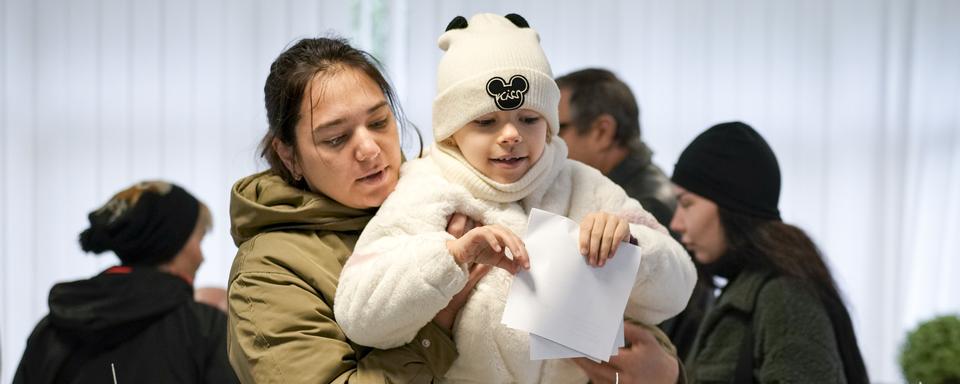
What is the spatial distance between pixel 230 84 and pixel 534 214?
3.54 m

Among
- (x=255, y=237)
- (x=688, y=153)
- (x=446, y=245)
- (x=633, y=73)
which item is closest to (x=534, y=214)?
(x=446, y=245)

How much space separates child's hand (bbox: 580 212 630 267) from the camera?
1373 mm

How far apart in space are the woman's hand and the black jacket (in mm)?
1044

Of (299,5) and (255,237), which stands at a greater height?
(299,5)

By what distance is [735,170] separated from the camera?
7.02 ft

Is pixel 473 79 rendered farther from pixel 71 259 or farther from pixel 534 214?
pixel 71 259

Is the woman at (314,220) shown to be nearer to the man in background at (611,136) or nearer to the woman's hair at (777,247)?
the woman's hair at (777,247)

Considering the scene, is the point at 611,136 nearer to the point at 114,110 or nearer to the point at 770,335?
the point at 770,335

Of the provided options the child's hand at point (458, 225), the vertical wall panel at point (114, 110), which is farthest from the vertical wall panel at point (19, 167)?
the child's hand at point (458, 225)

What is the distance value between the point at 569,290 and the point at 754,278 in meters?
0.87

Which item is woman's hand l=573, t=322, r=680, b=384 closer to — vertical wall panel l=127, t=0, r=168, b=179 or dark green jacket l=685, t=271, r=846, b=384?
dark green jacket l=685, t=271, r=846, b=384

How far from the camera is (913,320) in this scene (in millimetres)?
4711

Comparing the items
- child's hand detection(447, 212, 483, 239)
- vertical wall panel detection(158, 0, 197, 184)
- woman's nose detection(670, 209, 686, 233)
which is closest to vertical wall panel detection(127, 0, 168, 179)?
vertical wall panel detection(158, 0, 197, 184)

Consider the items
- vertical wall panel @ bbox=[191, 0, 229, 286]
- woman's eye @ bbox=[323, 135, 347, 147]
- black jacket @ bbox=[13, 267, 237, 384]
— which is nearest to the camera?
woman's eye @ bbox=[323, 135, 347, 147]
